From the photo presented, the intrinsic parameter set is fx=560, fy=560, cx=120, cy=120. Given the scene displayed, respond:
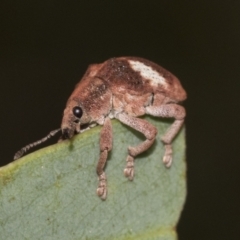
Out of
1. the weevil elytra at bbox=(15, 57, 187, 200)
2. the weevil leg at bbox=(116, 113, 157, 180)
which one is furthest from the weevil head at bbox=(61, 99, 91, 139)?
the weevil leg at bbox=(116, 113, 157, 180)

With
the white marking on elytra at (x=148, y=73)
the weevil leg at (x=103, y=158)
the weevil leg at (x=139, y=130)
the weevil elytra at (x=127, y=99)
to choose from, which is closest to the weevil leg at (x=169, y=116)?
the weevil elytra at (x=127, y=99)

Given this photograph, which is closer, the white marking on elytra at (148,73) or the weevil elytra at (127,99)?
the weevil elytra at (127,99)

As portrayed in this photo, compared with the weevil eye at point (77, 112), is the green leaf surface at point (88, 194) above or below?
below

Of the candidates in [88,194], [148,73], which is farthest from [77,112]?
[88,194]

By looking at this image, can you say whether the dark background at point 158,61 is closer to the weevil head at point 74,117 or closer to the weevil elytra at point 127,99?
the weevil elytra at point 127,99

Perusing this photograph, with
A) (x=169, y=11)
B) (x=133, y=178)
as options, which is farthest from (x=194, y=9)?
(x=133, y=178)

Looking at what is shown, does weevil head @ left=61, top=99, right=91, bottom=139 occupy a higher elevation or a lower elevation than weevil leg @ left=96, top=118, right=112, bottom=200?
higher

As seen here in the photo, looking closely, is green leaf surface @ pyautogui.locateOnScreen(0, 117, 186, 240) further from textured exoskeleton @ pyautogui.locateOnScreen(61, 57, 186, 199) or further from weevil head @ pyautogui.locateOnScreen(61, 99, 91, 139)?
weevil head @ pyautogui.locateOnScreen(61, 99, 91, 139)
